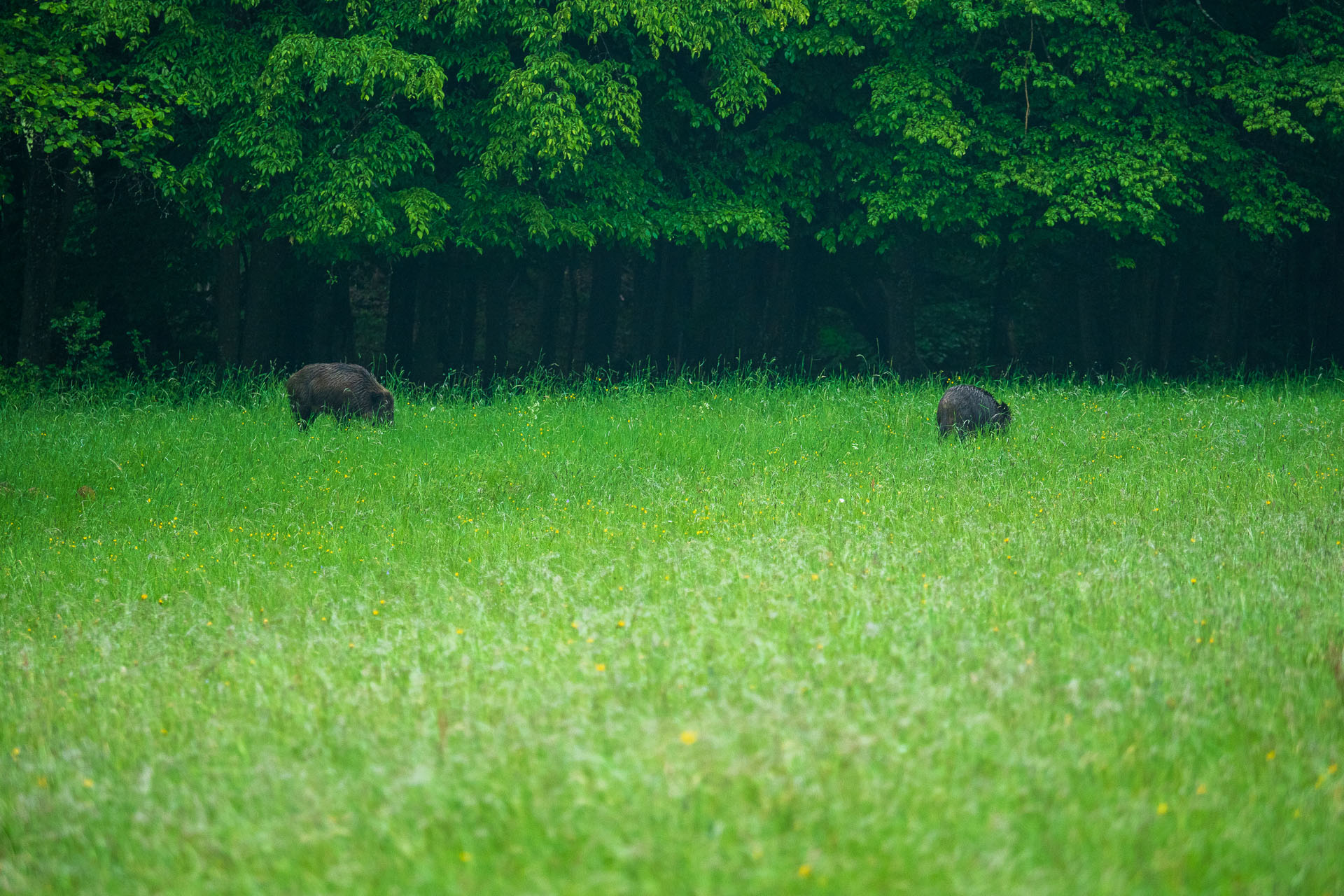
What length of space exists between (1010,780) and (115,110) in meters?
15.3

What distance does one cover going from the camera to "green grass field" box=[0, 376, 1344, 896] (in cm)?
396

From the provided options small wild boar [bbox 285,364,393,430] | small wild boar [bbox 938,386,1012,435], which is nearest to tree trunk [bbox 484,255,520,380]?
small wild boar [bbox 285,364,393,430]

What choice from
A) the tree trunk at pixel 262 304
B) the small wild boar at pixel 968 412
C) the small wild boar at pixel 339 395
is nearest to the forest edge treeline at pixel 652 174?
the tree trunk at pixel 262 304

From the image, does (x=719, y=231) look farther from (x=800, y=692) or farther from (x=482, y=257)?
(x=800, y=692)

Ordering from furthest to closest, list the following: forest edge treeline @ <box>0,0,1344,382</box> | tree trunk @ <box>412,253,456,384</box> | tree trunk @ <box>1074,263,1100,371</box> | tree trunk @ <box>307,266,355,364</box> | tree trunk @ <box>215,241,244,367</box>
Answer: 1. tree trunk @ <box>1074,263,1100,371</box>
2. tree trunk @ <box>307,266,355,364</box>
3. tree trunk @ <box>412,253,456,384</box>
4. tree trunk @ <box>215,241,244,367</box>
5. forest edge treeline @ <box>0,0,1344,382</box>

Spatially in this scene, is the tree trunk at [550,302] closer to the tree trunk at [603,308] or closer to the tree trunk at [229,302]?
the tree trunk at [603,308]

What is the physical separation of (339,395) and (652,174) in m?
8.53

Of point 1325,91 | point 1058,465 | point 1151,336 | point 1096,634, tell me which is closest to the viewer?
point 1096,634

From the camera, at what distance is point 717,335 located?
24938 mm

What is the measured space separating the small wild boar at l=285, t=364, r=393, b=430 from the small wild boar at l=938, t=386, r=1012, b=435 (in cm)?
758

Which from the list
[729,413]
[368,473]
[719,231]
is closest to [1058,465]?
[729,413]

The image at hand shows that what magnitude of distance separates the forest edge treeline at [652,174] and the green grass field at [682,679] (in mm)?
7319

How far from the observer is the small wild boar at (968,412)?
13453 mm

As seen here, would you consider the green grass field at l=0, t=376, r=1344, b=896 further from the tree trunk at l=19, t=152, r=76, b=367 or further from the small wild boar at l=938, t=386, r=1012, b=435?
the tree trunk at l=19, t=152, r=76, b=367
